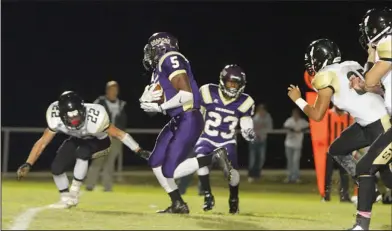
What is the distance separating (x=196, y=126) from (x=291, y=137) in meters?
3.91

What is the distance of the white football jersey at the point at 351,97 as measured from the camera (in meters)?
4.22

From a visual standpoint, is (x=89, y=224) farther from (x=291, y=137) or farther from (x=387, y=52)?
(x=291, y=137)

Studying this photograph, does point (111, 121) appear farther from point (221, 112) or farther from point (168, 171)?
point (168, 171)

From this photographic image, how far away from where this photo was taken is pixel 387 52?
3.80 meters

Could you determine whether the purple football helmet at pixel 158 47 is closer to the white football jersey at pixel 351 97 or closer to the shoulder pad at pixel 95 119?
the shoulder pad at pixel 95 119

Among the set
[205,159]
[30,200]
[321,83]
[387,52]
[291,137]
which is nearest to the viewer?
[387,52]

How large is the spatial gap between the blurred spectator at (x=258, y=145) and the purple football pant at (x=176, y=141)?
3.26 metres

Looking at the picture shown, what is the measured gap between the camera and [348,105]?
429 centimetres

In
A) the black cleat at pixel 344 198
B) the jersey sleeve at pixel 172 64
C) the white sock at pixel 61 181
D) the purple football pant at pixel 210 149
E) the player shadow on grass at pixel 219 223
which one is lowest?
the black cleat at pixel 344 198

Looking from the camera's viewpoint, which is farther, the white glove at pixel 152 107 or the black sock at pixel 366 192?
the white glove at pixel 152 107

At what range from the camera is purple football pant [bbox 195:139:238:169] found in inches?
214

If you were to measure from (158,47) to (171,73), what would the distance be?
0.21 m

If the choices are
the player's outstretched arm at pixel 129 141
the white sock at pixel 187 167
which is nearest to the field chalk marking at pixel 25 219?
the player's outstretched arm at pixel 129 141

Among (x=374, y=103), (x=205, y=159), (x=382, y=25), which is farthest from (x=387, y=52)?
(x=205, y=159)
